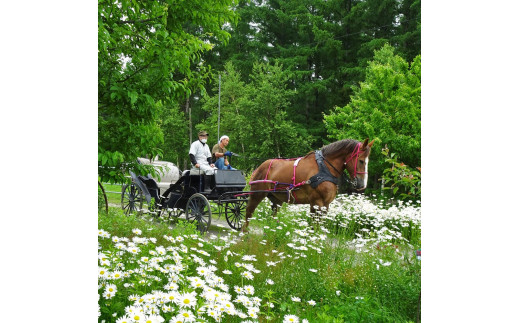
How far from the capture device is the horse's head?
14.6ft

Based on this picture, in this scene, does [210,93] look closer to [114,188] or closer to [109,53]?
[109,53]

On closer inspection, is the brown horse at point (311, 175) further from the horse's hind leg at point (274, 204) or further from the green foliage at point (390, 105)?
the green foliage at point (390, 105)

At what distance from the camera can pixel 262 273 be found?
3.13 m

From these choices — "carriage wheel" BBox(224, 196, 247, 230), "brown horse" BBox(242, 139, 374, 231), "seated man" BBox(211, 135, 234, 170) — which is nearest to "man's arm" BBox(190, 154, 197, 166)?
"seated man" BBox(211, 135, 234, 170)

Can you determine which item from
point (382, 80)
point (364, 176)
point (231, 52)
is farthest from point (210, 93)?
point (364, 176)

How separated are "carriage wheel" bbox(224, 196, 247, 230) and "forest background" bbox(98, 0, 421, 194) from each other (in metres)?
1.46

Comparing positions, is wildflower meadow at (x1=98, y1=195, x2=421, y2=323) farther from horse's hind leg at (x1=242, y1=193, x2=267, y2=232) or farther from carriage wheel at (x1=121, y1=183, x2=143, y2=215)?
horse's hind leg at (x1=242, y1=193, x2=267, y2=232)

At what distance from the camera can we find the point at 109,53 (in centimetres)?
272

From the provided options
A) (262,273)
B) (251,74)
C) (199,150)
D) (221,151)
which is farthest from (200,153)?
(262,273)

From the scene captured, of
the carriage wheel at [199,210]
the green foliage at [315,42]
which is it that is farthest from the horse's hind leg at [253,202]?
the green foliage at [315,42]

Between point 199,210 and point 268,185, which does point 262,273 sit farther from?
point 268,185

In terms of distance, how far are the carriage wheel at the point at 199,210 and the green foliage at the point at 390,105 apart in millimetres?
1960

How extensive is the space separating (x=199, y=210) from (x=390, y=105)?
282cm

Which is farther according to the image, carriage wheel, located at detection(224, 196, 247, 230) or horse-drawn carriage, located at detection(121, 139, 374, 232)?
carriage wheel, located at detection(224, 196, 247, 230)
